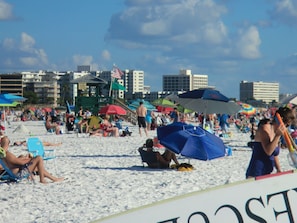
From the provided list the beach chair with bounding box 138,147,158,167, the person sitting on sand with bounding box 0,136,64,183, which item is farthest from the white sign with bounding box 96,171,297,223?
the beach chair with bounding box 138,147,158,167

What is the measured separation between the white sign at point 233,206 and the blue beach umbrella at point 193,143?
7262 millimetres

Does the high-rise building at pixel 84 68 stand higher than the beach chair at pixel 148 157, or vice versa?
the high-rise building at pixel 84 68

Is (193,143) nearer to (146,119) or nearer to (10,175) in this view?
(10,175)

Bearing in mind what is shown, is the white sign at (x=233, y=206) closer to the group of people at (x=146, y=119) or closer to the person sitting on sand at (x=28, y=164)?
the person sitting on sand at (x=28, y=164)

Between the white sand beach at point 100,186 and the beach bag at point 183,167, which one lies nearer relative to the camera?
the white sand beach at point 100,186

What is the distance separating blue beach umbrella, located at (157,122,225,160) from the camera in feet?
34.4

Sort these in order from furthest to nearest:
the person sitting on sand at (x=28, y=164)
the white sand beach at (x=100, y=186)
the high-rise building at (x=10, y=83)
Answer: the high-rise building at (x=10, y=83)
the person sitting on sand at (x=28, y=164)
the white sand beach at (x=100, y=186)

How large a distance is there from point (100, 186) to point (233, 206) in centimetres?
613

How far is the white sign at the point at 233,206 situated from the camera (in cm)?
290

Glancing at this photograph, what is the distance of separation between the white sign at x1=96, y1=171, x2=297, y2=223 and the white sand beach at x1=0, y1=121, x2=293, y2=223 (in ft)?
12.4

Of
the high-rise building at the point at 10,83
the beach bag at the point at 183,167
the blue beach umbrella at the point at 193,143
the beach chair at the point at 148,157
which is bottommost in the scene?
the beach bag at the point at 183,167

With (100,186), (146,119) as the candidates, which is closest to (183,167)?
(100,186)

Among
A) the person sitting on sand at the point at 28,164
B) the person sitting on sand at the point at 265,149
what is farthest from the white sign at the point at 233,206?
the person sitting on sand at the point at 28,164

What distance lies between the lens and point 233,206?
9.89 ft
